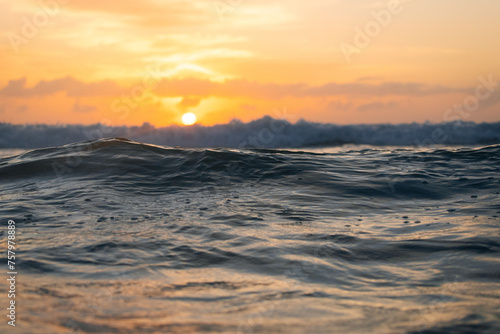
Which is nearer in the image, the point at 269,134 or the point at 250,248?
the point at 250,248

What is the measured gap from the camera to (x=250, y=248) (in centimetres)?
437

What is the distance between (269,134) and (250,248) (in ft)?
68.7

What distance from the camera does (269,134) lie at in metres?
25.1

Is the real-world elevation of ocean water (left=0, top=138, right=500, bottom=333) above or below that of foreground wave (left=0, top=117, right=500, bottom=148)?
below

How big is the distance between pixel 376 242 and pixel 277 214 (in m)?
1.46

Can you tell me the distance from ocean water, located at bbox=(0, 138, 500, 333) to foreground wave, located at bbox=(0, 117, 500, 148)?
48.8 ft

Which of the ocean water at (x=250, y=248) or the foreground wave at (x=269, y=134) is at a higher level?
the foreground wave at (x=269, y=134)

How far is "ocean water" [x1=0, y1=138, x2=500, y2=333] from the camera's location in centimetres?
286

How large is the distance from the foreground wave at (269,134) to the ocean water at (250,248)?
14.9m

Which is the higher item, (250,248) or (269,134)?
(269,134)

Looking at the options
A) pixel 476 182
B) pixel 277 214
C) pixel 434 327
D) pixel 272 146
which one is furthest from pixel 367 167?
pixel 272 146

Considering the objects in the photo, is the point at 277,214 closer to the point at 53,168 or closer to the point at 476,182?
the point at 476,182

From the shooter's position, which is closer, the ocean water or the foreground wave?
the ocean water

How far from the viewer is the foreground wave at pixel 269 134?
2341 cm
